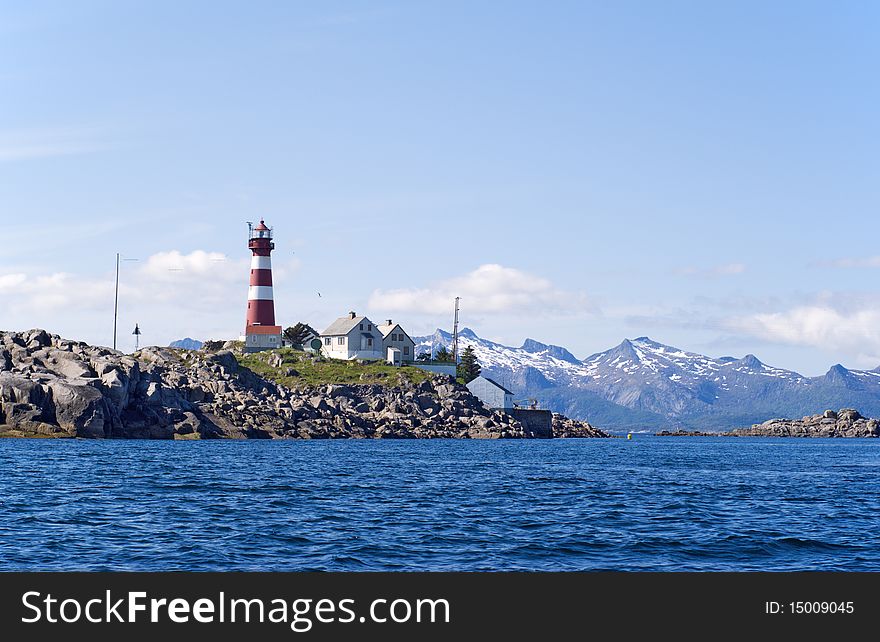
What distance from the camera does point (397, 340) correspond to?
19725 centimetres

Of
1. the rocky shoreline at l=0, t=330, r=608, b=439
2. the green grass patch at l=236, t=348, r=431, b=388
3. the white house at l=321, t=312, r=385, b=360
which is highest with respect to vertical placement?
the white house at l=321, t=312, r=385, b=360

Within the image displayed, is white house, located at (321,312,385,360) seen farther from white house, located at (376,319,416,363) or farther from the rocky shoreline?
the rocky shoreline

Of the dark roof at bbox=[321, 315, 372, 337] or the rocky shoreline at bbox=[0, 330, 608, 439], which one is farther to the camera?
the dark roof at bbox=[321, 315, 372, 337]

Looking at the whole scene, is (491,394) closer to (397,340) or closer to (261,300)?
(397,340)

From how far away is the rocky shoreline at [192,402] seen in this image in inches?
4464

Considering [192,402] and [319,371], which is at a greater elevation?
[319,371]

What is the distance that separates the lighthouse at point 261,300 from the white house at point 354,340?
10669mm

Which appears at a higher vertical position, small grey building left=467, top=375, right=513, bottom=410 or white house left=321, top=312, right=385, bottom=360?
white house left=321, top=312, right=385, bottom=360

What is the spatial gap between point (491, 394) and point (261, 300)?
43536mm

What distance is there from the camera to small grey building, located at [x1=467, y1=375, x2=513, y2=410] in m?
181

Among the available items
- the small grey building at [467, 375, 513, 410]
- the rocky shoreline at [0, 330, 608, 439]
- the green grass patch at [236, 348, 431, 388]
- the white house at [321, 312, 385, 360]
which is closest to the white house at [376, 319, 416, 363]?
the white house at [321, 312, 385, 360]

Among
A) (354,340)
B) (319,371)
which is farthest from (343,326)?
(319,371)

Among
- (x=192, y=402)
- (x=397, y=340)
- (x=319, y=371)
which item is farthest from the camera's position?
(x=397, y=340)

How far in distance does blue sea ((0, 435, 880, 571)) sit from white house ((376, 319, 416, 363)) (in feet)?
375
